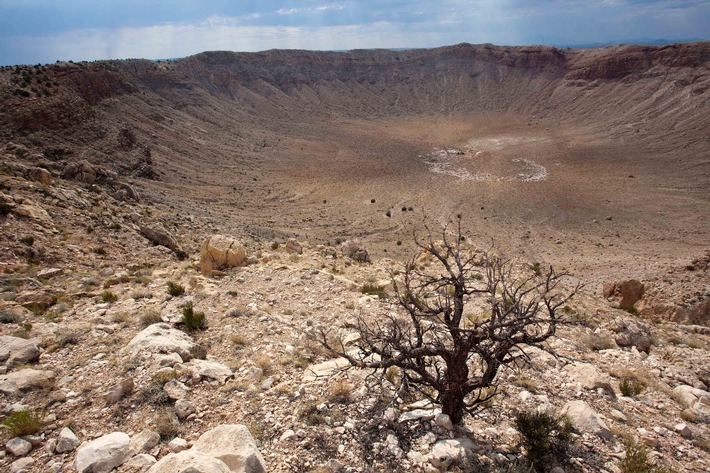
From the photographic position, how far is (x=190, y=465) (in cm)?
396

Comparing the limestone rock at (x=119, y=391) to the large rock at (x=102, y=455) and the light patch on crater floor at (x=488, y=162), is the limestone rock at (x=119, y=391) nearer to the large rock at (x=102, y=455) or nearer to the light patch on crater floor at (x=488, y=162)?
the large rock at (x=102, y=455)

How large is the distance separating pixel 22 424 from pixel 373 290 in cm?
854

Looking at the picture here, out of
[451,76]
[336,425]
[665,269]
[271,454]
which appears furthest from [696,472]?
[451,76]

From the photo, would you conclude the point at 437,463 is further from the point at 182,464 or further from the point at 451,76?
the point at 451,76

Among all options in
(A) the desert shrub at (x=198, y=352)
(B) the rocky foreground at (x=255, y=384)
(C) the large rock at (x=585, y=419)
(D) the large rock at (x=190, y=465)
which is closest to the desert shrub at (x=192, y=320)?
(B) the rocky foreground at (x=255, y=384)

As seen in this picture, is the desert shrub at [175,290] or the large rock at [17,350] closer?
the large rock at [17,350]

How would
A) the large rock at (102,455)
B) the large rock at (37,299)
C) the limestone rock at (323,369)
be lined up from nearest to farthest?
the large rock at (102,455) → the limestone rock at (323,369) → the large rock at (37,299)

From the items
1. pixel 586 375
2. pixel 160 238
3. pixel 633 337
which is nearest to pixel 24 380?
pixel 586 375

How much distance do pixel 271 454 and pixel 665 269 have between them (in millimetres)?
23108

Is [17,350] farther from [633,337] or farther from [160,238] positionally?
[633,337]

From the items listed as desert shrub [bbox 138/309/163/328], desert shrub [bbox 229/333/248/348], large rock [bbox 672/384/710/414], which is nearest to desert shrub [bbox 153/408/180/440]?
desert shrub [bbox 229/333/248/348]

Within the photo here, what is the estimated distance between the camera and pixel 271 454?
196 inches

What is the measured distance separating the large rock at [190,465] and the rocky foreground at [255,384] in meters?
0.02

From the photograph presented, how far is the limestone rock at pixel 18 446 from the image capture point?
4824 mm
